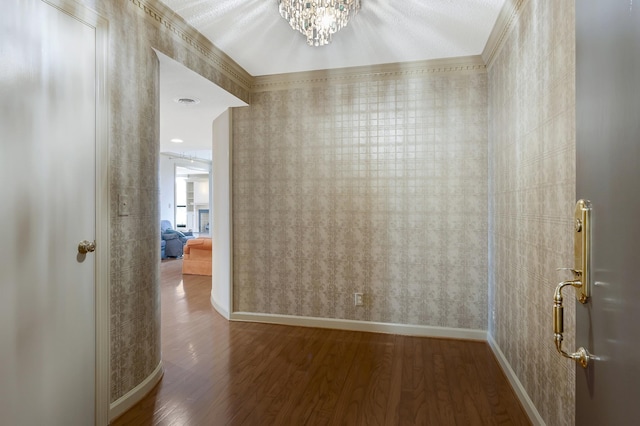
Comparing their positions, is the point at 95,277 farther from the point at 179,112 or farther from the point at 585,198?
the point at 179,112

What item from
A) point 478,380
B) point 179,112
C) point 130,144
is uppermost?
point 179,112

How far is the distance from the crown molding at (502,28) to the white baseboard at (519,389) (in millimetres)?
2331

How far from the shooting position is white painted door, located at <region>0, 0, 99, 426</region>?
4.66 feet

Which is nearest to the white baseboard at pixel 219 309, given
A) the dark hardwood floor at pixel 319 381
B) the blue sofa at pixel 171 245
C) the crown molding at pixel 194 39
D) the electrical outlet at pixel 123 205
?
the dark hardwood floor at pixel 319 381

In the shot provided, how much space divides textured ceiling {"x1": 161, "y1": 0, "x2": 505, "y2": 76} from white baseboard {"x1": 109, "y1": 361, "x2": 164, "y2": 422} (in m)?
2.47

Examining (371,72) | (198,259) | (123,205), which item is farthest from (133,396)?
(198,259)

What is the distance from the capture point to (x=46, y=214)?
159 centimetres

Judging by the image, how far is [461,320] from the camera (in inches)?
125

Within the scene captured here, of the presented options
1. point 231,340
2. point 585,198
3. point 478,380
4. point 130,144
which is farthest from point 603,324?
point 231,340

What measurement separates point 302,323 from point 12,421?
238 cm

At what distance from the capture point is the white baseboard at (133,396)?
197 centimetres

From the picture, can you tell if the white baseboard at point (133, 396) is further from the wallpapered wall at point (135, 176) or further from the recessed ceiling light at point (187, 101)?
the recessed ceiling light at point (187, 101)

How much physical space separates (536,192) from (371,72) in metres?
2.01

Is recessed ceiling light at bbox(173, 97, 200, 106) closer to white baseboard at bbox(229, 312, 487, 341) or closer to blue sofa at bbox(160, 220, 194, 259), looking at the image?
white baseboard at bbox(229, 312, 487, 341)
